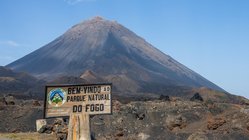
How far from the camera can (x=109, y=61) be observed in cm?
14838

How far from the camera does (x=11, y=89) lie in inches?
3868

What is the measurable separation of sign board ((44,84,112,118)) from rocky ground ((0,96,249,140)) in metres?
5.75

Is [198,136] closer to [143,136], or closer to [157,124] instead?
[143,136]

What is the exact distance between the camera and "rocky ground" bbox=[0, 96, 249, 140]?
2045cm

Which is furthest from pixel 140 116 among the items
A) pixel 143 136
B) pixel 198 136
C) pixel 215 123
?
pixel 198 136

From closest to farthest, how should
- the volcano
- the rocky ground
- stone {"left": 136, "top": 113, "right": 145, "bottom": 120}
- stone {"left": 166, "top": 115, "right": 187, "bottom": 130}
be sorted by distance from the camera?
the rocky ground
stone {"left": 166, "top": 115, "right": 187, "bottom": 130}
stone {"left": 136, "top": 113, "right": 145, "bottom": 120}
the volcano

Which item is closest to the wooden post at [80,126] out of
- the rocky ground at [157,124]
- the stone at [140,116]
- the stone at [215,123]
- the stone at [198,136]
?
the rocky ground at [157,124]

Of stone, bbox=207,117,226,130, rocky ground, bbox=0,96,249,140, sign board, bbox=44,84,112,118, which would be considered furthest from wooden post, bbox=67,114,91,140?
stone, bbox=207,117,226,130

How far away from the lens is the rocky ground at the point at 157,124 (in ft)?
67.1

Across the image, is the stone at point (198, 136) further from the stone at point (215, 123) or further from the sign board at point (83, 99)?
the sign board at point (83, 99)

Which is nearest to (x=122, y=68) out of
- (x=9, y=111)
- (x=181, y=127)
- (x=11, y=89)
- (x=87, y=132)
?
(x=11, y=89)

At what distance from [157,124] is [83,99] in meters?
15.3

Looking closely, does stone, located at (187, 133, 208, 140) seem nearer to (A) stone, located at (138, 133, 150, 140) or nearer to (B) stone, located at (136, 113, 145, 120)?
(A) stone, located at (138, 133, 150, 140)

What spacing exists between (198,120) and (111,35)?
159m
